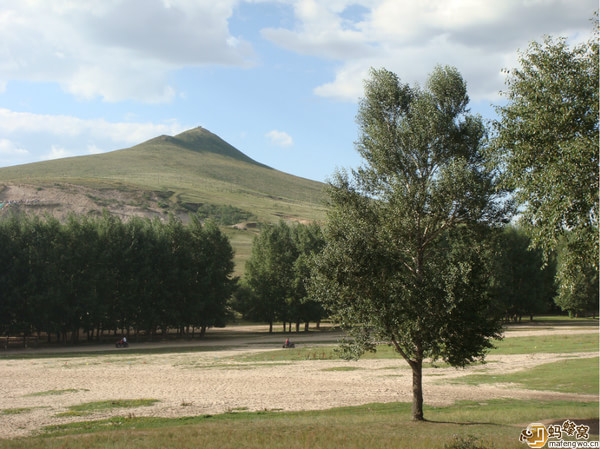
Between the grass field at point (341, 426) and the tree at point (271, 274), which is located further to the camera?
the tree at point (271, 274)

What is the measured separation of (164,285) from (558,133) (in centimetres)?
7171

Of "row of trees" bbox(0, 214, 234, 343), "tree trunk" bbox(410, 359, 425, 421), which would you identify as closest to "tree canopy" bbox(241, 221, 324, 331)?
"row of trees" bbox(0, 214, 234, 343)

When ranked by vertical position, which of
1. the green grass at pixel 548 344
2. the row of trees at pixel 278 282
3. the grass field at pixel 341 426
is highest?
the row of trees at pixel 278 282

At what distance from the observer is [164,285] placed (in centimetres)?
7981

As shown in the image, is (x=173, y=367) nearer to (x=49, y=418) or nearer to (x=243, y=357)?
(x=243, y=357)

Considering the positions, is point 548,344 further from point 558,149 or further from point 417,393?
point 558,149

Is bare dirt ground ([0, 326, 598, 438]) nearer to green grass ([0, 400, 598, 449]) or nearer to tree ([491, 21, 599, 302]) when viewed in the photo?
green grass ([0, 400, 598, 449])

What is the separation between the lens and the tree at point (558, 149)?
13.9m

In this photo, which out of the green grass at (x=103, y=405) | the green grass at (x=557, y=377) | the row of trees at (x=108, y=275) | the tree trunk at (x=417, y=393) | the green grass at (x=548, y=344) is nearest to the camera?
the tree trunk at (x=417, y=393)

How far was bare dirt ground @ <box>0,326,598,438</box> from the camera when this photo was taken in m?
27.6

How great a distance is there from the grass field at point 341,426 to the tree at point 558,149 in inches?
248

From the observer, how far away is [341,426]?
20.4 meters

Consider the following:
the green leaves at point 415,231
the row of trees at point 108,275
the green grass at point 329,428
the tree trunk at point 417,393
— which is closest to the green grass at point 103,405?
the green grass at point 329,428

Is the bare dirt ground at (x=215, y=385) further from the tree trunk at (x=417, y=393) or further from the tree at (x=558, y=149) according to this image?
the tree at (x=558, y=149)
